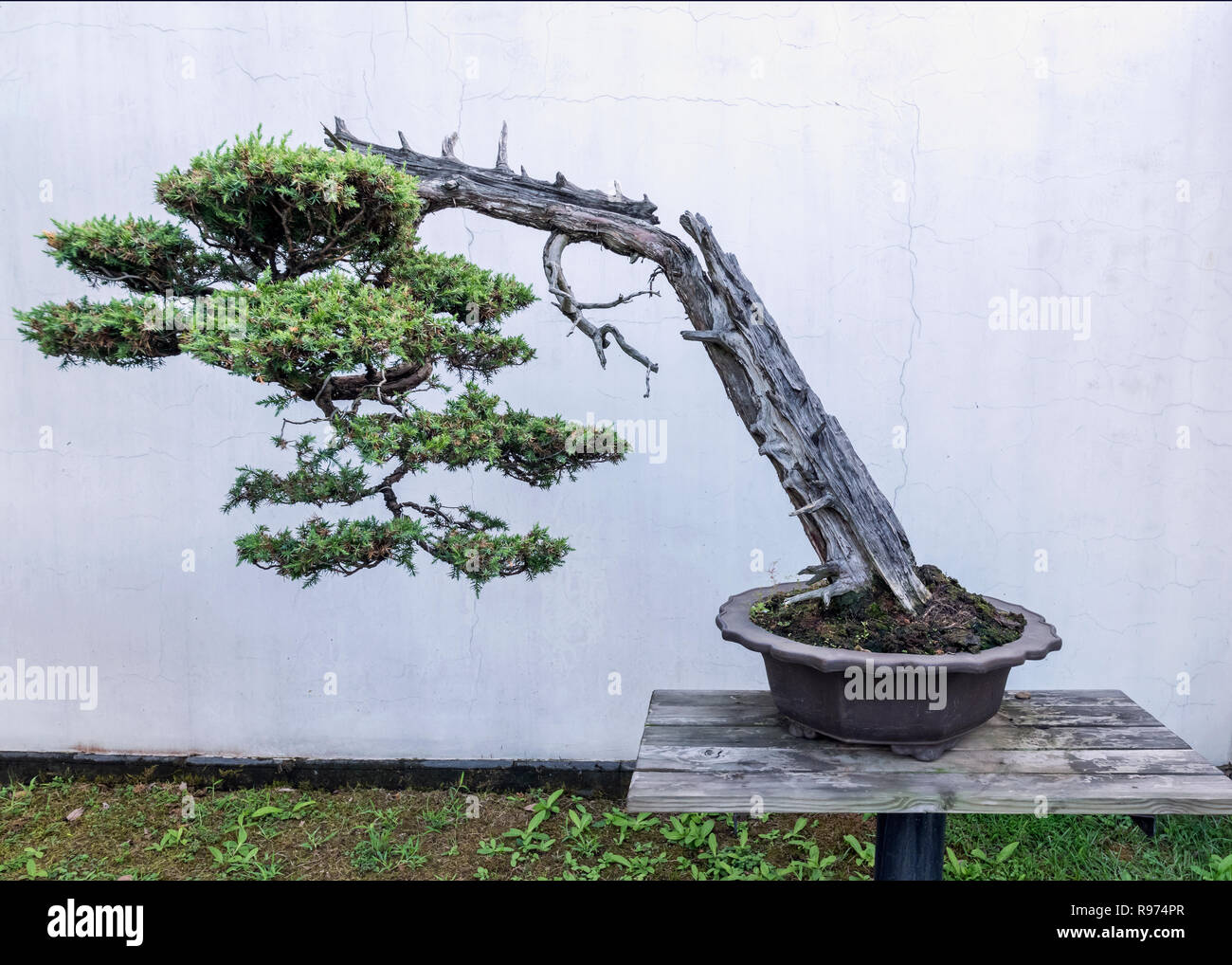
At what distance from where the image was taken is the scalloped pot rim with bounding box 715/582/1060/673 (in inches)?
59.8

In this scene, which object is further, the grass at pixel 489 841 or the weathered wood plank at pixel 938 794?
the grass at pixel 489 841

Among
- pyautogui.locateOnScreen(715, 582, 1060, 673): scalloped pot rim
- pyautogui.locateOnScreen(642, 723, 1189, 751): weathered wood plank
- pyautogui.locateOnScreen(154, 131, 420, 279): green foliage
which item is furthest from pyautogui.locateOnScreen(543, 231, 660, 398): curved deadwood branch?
pyautogui.locateOnScreen(642, 723, 1189, 751): weathered wood plank

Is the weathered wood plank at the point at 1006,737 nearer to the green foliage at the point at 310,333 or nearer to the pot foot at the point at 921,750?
the pot foot at the point at 921,750

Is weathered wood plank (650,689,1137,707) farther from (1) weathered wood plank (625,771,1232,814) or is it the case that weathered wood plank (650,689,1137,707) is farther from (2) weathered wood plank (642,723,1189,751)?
(1) weathered wood plank (625,771,1232,814)

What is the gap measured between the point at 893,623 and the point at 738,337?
743 millimetres

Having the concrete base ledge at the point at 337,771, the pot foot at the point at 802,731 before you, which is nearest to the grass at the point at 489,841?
the concrete base ledge at the point at 337,771

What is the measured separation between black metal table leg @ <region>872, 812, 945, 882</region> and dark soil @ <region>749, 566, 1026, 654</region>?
0.39 meters

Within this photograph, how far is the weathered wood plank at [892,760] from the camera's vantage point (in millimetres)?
1580

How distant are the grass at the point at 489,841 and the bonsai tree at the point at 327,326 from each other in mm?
1446

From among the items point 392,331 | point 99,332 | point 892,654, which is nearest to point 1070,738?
point 892,654

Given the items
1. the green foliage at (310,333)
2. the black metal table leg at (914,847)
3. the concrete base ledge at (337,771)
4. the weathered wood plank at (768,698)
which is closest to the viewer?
the green foliage at (310,333)

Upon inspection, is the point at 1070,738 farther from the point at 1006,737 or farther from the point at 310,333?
the point at 310,333

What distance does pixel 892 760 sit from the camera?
1.63m
